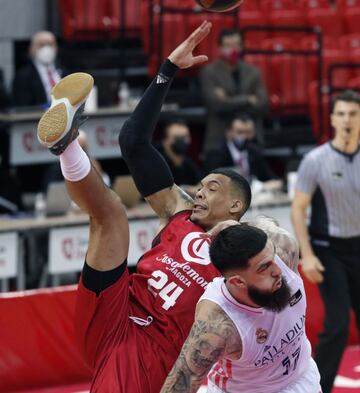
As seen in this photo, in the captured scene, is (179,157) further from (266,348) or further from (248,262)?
(248,262)

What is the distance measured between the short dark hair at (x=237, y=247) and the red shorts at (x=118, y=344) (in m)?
0.87

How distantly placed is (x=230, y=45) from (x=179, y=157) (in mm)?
1624

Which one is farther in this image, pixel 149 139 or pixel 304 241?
pixel 304 241

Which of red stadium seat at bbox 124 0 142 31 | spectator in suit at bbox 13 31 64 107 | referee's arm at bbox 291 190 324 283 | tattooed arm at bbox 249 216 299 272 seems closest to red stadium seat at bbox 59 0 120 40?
red stadium seat at bbox 124 0 142 31

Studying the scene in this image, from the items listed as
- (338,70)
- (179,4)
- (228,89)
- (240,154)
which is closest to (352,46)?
(338,70)

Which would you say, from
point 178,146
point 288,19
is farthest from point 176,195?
point 288,19

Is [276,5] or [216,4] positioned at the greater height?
[276,5]

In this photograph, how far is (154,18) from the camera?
13219 millimetres

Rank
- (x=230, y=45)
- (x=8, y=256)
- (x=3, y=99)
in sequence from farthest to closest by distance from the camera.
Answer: (x=230, y=45), (x=3, y=99), (x=8, y=256)

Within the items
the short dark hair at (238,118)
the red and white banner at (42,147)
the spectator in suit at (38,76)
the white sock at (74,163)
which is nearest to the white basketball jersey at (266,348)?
the white sock at (74,163)

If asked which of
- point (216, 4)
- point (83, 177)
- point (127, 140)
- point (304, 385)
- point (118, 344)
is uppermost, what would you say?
point (216, 4)

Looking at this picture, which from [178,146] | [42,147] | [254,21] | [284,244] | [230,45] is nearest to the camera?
[284,244]

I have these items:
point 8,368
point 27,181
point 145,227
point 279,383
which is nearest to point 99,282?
point 279,383

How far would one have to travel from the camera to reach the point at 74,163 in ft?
16.8
